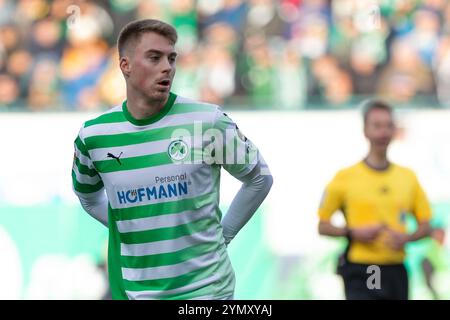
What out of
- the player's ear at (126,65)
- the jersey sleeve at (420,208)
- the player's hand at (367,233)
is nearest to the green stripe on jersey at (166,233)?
the player's ear at (126,65)

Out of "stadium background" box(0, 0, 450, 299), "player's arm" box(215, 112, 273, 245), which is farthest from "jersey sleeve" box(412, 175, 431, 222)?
"stadium background" box(0, 0, 450, 299)

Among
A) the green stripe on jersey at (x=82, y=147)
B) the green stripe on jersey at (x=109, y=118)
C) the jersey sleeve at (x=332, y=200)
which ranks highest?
the green stripe on jersey at (x=109, y=118)

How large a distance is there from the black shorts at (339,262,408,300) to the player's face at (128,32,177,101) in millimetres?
2502

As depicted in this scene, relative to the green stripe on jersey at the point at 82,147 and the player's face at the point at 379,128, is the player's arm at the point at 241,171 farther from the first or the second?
the player's face at the point at 379,128

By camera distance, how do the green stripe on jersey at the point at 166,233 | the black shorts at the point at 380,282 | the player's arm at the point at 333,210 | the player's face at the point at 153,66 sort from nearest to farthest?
1. the green stripe on jersey at the point at 166,233
2. the player's face at the point at 153,66
3. the black shorts at the point at 380,282
4. the player's arm at the point at 333,210

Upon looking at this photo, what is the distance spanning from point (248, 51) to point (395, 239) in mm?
4441

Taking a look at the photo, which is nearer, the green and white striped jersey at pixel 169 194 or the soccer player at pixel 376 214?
the green and white striped jersey at pixel 169 194

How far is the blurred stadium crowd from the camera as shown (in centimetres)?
1087

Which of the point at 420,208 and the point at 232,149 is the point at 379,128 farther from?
the point at 232,149

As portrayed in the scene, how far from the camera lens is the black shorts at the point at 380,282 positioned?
698 centimetres

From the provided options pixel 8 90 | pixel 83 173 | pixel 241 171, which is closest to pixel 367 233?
pixel 241 171

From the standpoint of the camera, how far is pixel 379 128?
7250 mm
